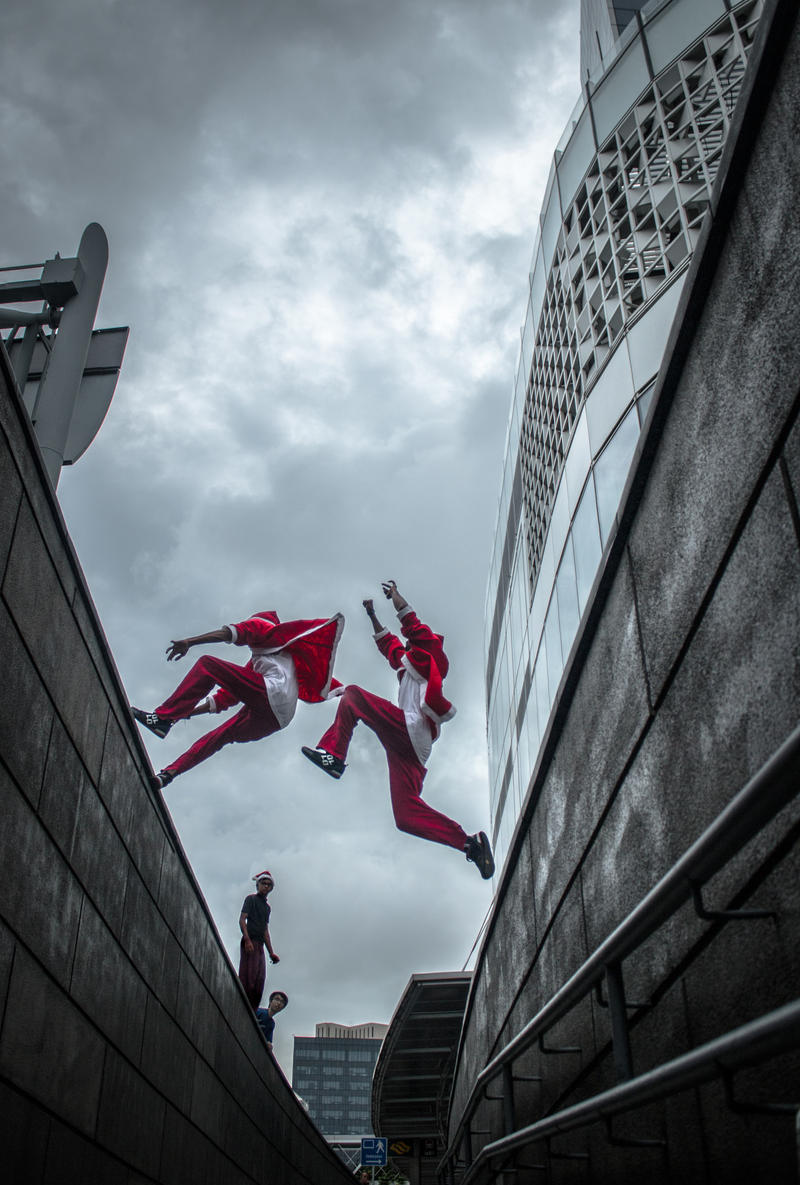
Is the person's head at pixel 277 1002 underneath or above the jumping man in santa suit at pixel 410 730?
underneath

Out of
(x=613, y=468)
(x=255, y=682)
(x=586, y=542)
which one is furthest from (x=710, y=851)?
(x=586, y=542)

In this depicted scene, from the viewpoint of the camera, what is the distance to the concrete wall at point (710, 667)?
3217 millimetres

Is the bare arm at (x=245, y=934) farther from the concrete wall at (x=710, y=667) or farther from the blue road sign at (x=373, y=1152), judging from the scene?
the blue road sign at (x=373, y=1152)

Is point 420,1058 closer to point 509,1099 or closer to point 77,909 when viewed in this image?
point 509,1099

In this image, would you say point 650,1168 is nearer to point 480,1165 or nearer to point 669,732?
point 669,732

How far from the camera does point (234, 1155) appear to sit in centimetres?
910

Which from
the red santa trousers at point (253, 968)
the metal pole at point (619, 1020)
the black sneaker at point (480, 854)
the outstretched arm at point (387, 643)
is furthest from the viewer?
the red santa trousers at point (253, 968)

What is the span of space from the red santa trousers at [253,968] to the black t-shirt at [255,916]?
0.08m

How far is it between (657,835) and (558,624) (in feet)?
47.9

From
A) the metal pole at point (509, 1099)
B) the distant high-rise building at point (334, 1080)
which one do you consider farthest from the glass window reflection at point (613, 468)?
the distant high-rise building at point (334, 1080)

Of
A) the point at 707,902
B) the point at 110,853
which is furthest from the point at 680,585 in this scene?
the point at 110,853

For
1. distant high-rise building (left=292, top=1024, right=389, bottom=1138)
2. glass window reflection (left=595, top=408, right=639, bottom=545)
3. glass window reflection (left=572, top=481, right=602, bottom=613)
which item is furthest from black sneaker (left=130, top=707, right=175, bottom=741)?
distant high-rise building (left=292, top=1024, right=389, bottom=1138)

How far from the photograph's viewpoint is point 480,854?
388 inches

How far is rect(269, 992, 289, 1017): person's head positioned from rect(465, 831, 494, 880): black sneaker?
412cm
